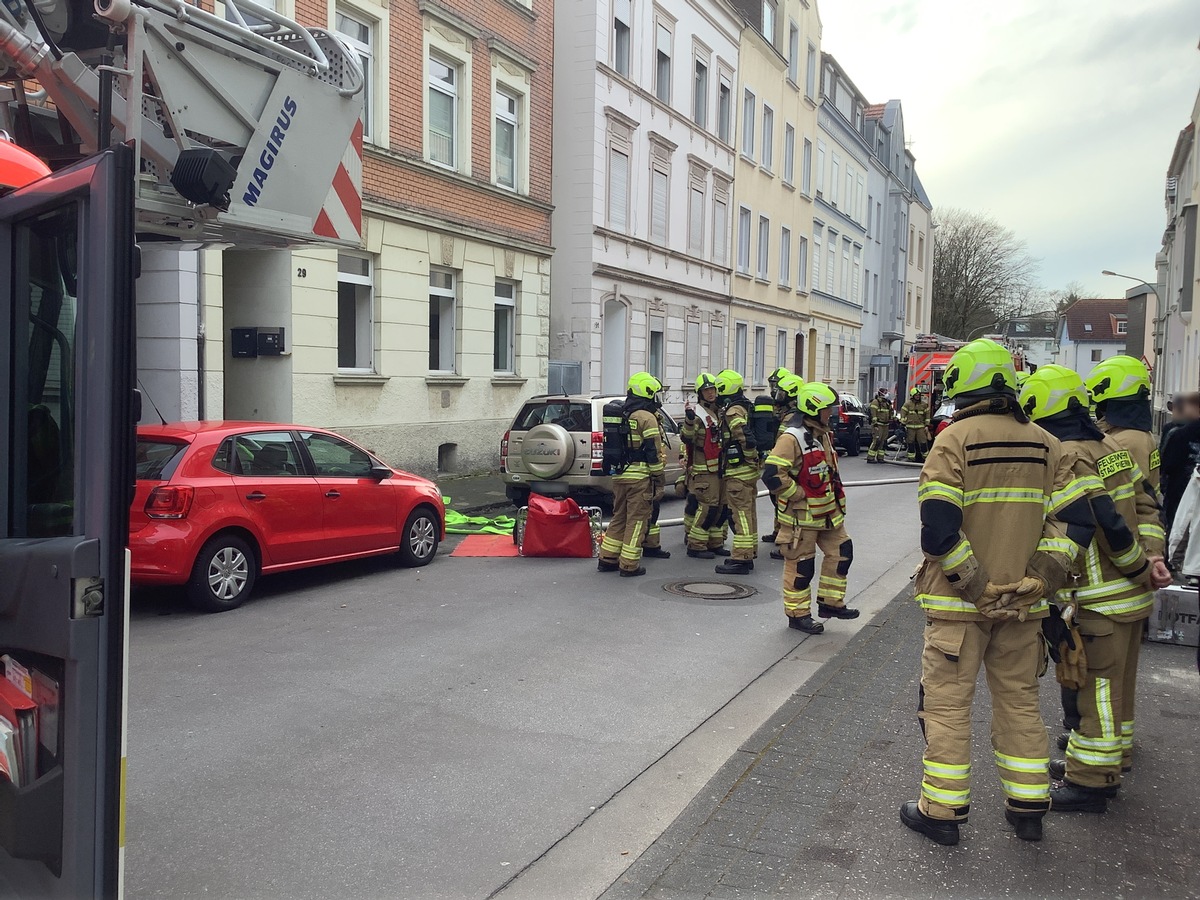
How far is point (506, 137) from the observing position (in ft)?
65.0

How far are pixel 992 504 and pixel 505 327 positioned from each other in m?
16.6

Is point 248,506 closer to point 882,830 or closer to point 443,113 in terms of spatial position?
point 882,830

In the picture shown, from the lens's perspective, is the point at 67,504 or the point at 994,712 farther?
the point at 994,712

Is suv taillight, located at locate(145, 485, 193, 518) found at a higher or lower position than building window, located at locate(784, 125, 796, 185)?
lower

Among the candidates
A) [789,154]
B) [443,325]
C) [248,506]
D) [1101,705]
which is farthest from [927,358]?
[1101,705]

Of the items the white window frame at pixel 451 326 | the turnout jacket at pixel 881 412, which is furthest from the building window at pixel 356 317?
the turnout jacket at pixel 881 412

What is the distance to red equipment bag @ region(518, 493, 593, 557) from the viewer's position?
407 inches

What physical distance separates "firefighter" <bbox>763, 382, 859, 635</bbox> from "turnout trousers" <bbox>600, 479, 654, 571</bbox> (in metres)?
2.20

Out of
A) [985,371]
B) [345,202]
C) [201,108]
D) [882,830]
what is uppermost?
[201,108]

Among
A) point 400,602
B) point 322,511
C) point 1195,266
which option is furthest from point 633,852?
point 1195,266

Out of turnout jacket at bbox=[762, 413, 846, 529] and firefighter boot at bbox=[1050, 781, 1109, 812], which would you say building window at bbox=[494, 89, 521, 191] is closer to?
turnout jacket at bbox=[762, 413, 846, 529]

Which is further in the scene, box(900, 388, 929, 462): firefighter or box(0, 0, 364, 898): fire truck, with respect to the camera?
box(900, 388, 929, 462): firefighter

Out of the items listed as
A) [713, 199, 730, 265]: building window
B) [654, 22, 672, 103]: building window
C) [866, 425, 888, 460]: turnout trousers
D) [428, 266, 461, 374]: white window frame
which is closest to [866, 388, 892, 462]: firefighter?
[866, 425, 888, 460]: turnout trousers

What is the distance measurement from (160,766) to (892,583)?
22.2 feet
